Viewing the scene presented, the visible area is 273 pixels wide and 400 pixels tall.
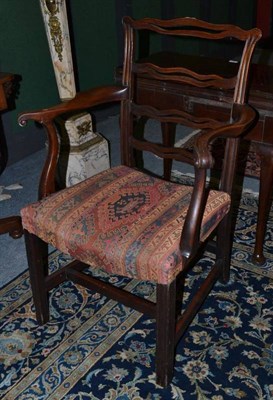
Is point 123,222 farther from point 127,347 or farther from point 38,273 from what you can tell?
point 127,347

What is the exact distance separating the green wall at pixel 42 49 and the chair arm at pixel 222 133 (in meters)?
1.99

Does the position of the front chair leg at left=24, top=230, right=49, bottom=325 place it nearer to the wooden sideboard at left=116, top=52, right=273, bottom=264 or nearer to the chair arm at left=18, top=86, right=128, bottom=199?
the chair arm at left=18, top=86, right=128, bottom=199

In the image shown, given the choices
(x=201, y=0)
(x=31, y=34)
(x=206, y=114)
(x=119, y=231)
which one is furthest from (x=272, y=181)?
(x=201, y=0)

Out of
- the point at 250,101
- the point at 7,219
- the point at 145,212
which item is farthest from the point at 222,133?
the point at 7,219

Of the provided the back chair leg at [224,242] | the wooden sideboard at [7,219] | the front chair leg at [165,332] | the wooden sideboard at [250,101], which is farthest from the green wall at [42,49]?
the front chair leg at [165,332]

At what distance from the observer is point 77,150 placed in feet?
9.18

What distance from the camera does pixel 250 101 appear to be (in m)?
1.85

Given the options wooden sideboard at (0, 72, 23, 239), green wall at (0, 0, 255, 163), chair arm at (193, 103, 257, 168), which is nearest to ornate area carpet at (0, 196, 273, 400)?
wooden sideboard at (0, 72, 23, 239)

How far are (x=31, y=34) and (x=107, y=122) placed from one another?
40.8 inches

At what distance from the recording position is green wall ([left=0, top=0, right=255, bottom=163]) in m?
3.08

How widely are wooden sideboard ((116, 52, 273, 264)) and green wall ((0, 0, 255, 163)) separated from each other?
1.26 metres

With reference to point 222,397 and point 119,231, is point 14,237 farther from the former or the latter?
point 222,397

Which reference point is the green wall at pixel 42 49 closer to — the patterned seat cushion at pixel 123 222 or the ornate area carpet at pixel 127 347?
the ornate area carpet at pixel 127 347

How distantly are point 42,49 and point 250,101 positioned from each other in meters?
1.95
